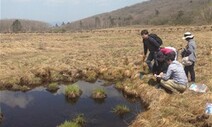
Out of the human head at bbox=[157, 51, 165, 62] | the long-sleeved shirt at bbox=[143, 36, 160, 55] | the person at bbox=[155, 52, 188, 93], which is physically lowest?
the person at bbox=[155, 52, 188, 93]

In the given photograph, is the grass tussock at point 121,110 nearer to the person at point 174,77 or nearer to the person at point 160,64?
the person at point 174,77

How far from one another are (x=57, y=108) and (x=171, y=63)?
6.64 m

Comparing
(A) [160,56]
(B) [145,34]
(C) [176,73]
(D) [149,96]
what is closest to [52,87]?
(D) [149,96]

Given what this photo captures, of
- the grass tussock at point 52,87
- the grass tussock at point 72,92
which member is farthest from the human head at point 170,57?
the grass tussock at point 52,87

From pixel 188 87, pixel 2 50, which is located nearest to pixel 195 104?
pixel 188 87

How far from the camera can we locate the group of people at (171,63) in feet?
52.1

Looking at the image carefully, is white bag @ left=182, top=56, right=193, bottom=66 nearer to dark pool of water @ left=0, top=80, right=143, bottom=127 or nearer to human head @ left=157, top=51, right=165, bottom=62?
human head @ left=157, top=51, right=165, bottom=62

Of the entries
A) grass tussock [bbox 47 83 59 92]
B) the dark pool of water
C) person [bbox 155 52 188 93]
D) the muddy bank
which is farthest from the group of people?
grass tussock [bbox 47 83 59 92]

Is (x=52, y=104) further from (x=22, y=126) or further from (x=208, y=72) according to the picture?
(x=208, y=72)

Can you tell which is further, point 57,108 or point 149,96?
point 57,108

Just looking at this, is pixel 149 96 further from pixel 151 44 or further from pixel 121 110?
pixel 151 44

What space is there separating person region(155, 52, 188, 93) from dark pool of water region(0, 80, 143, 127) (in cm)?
209

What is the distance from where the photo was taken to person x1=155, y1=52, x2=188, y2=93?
15.8 m

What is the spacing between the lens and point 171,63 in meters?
15.9
